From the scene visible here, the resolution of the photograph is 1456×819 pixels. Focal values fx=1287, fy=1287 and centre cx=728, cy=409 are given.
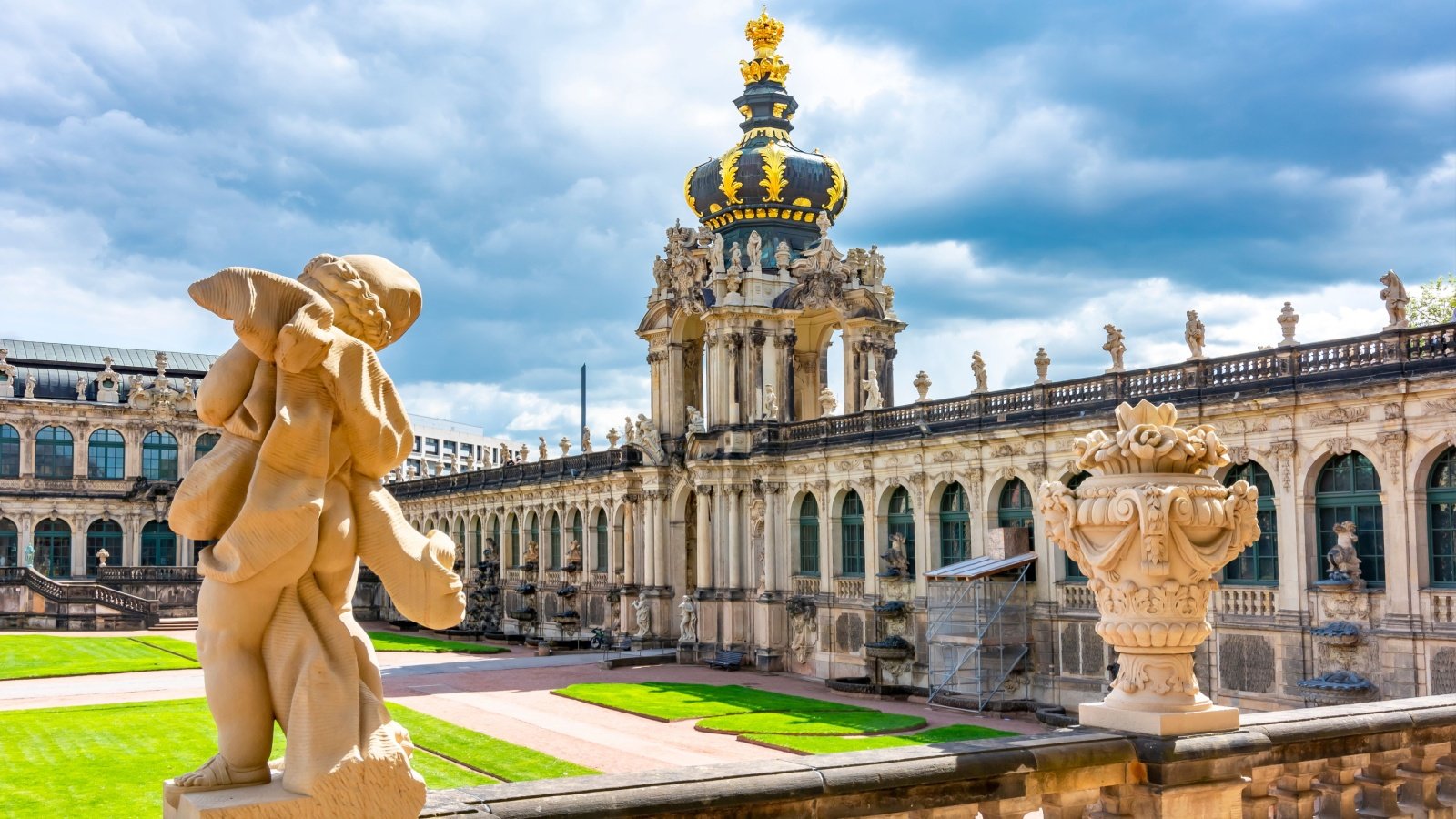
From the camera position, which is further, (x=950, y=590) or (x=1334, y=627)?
(x=950, y=590)

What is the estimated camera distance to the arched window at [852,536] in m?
41.3

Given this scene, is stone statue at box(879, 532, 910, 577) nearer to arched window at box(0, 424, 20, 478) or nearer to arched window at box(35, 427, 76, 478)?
arched window at box(35, 427, 76, 478)

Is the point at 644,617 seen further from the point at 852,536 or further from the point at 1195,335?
the point at 1195,335

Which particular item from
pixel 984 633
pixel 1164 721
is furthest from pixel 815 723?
pixel 1164 721

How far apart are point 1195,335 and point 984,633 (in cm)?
934

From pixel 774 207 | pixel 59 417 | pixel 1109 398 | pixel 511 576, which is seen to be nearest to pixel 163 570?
pixel 59 417

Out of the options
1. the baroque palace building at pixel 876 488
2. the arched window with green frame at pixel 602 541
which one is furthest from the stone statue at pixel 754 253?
the arched window with green frame at pixel 602 541

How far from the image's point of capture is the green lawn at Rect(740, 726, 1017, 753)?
25.8 metres

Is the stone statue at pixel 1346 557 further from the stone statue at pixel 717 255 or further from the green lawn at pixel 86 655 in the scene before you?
the green lawn at pixel 86 655

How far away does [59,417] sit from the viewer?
280ft

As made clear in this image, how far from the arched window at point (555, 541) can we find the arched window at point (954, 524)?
29.7 meters

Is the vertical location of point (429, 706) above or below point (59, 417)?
below

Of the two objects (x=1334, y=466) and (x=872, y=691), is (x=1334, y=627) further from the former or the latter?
(x=872, y=691)

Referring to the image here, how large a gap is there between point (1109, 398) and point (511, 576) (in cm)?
4343
